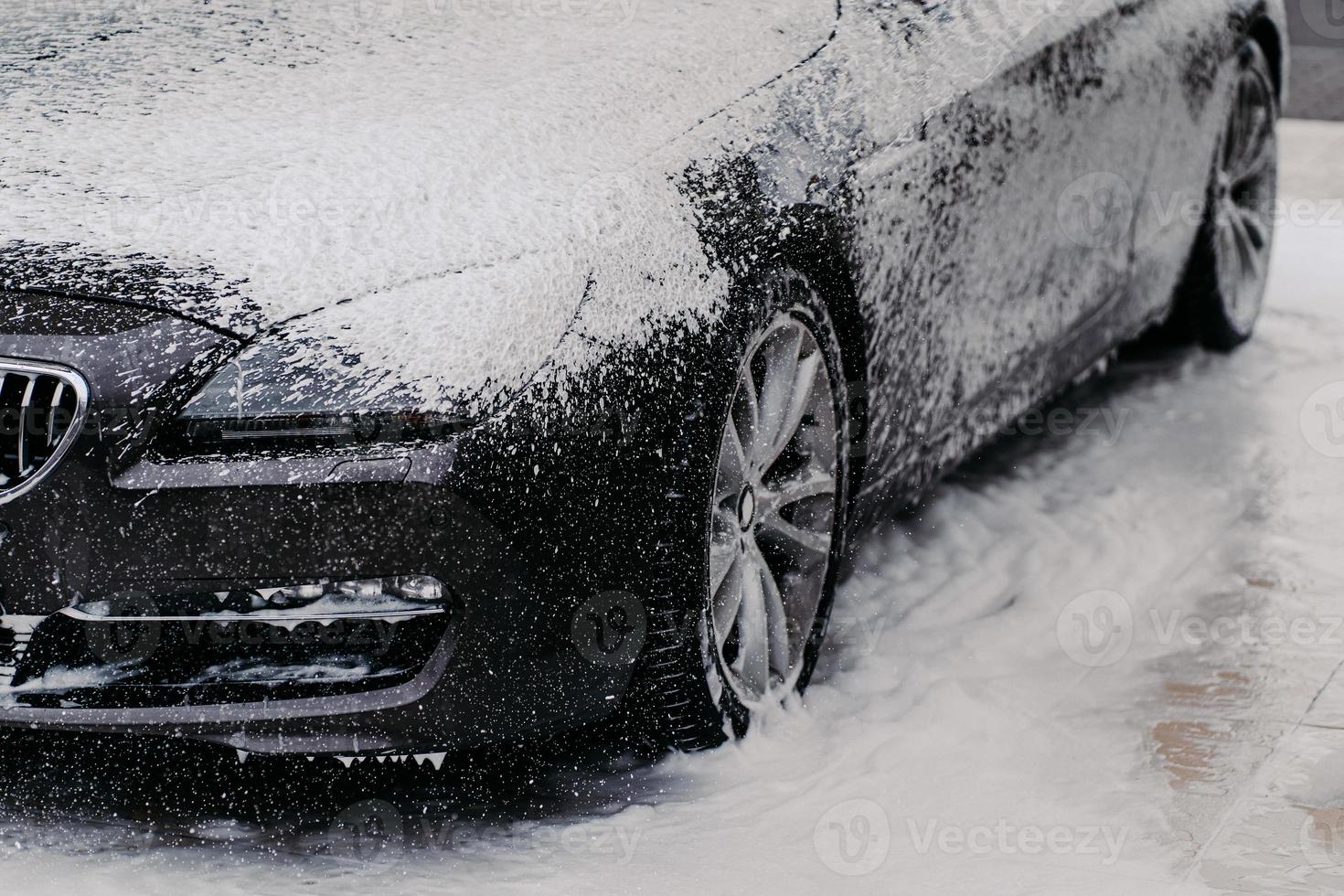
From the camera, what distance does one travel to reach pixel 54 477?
7.65ft

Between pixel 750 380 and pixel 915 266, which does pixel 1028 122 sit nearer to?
pixel 915 266

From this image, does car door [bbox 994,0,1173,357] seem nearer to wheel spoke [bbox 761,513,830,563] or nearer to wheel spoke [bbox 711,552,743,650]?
wheel spoke [bbox 761,513,830,563]

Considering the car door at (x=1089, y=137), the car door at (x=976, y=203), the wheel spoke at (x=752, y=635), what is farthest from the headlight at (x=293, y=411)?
the car door at (x=1089, y=137)

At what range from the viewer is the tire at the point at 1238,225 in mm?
5051

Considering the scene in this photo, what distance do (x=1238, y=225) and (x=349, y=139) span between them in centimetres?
328

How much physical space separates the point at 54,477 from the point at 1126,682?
192 cm

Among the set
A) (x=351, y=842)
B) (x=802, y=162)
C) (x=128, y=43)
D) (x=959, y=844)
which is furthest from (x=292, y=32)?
(x=959, y=844)

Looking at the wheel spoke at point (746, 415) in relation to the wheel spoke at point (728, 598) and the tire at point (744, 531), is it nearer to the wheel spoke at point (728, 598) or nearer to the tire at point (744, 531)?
the tire at point (744, 531)

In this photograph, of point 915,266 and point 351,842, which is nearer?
point 351,842

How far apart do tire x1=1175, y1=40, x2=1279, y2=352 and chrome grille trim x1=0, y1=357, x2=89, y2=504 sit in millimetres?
3433

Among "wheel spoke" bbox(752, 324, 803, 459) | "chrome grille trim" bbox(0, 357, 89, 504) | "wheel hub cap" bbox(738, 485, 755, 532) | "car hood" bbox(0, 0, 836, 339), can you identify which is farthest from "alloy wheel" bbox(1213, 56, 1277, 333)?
"chrome grille trim" bbox(0, 357, 89, 504)

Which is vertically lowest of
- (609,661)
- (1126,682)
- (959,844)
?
(1126,682)

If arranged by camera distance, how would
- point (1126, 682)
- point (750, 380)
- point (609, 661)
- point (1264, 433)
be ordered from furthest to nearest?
point (1264, 433), point (1126, 682), point (750, 380), point (609, 661)

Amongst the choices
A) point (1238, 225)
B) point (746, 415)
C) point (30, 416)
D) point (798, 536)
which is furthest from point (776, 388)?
point (1238, 225)
